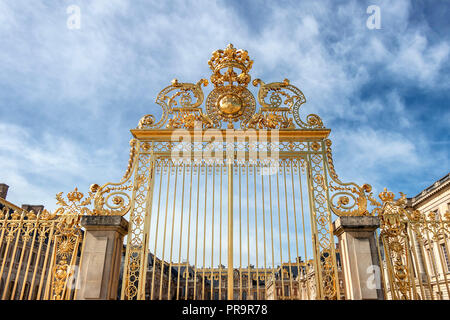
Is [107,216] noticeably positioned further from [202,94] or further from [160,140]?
[202,94]

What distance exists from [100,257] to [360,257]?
4.17 m

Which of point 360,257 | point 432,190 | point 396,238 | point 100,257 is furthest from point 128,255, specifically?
point 432,190

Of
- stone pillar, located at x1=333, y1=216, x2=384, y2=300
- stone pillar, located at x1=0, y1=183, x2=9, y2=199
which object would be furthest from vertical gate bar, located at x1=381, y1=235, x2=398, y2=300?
stone pillar, located at x1=0, y1=183, x2=9, y2=199

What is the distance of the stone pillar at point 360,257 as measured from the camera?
5.29m

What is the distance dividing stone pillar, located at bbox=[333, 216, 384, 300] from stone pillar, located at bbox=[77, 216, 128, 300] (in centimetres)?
377

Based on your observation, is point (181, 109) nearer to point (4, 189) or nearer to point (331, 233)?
point (331, 233)

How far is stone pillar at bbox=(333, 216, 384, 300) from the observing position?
529 cm

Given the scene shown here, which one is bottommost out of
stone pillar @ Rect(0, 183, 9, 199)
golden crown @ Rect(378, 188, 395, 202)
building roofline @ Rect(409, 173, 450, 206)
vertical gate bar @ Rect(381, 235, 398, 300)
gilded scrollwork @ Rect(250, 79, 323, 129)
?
vertical gate bar @ Rect(381, 235, 398, 300)

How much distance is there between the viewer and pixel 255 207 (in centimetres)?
627

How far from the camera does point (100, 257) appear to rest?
5.58m

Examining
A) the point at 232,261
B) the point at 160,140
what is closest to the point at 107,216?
the point at 160,140

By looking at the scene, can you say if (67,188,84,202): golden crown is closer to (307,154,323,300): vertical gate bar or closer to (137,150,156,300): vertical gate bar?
(137,150,156,300): vertical gate bar

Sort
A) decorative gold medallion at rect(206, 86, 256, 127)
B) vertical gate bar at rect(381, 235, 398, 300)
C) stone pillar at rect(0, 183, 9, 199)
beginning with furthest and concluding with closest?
stone pillar at rect(0, 183, 9, 199) → decorative gold medallion at rect(206, 86, 256, 127) → vertical gate bar at rect(381, 235, 398, 300)

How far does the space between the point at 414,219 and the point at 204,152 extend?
3.90 meters
